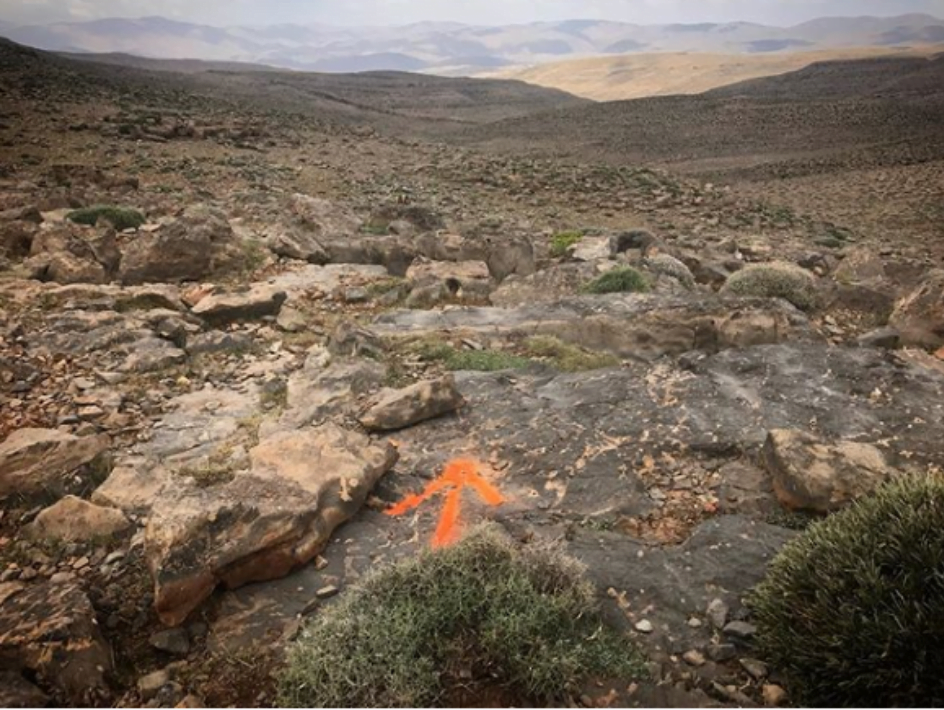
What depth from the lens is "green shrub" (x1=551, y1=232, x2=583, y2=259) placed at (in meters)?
14.3

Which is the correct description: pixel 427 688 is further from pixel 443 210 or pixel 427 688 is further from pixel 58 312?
pixel 443 210

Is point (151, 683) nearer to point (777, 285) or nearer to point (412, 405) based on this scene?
point (412, 405)

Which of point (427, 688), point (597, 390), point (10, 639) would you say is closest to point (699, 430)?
point (597, 390)

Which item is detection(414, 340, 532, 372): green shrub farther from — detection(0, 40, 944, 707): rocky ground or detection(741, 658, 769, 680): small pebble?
detection(741, 658, 769, 680): small pebble

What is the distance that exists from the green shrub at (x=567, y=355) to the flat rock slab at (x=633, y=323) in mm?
302

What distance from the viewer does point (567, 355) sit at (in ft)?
27.0

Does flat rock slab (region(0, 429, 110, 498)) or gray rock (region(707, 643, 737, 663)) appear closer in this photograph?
gray rock (region(707, 643, 737, 663))

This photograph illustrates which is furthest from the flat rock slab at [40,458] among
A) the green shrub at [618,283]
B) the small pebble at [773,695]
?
the green shrub at [618,283]

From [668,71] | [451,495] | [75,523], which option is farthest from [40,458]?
[668,71]

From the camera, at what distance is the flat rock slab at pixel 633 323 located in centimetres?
837

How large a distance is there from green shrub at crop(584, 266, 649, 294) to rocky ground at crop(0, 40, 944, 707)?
562mm

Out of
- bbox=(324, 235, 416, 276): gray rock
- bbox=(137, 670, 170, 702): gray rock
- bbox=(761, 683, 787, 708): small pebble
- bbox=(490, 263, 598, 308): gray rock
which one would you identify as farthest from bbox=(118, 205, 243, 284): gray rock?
bbox=(761, 683, 787, 708): small pebble

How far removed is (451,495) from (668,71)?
118 m

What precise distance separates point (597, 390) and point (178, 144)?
1116 inches
